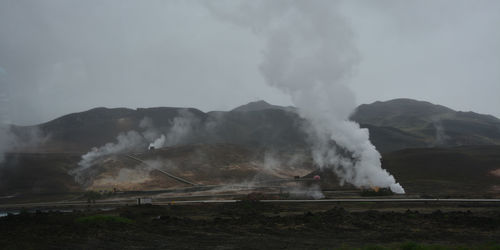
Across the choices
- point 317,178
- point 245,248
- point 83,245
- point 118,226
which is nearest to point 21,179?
point 317,178

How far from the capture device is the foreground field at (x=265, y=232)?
2770cm

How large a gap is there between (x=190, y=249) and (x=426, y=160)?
10390 centimetres

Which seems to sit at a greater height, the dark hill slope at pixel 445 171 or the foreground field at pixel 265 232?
the dark hill slope at pixel 445 171

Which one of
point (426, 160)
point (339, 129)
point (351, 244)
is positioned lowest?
point (351, 244)

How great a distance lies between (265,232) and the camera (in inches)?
1335

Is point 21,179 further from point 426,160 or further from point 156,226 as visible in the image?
point 426,160

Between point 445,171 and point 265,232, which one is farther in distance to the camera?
point 445,171

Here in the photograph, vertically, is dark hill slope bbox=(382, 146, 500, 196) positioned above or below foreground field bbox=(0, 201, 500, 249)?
above

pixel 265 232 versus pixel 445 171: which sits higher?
pixel 445 171

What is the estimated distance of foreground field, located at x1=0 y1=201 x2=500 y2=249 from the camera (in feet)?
90.9

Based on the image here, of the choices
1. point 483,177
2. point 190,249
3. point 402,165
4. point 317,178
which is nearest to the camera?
point 190,249

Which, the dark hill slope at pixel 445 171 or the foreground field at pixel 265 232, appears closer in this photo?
the foreground field at pixel 265 232

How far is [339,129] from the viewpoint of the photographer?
93.9m

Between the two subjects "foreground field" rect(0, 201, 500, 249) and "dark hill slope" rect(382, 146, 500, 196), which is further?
"dark hill slope" rect(382, 146, 500, 196)
